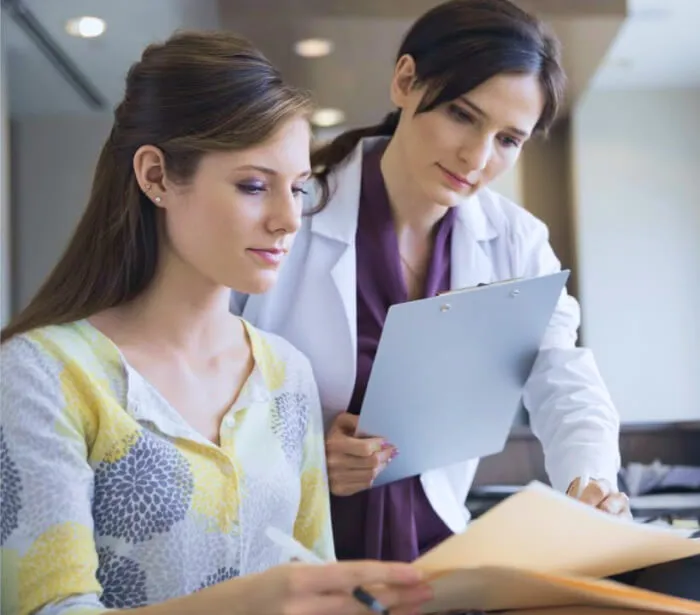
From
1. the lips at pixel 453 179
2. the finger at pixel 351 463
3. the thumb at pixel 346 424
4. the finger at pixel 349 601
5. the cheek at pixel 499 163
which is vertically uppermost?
the cheek at pixel 499 163

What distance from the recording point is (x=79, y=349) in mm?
979

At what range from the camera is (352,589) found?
680 millimetres

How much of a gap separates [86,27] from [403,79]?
261cm

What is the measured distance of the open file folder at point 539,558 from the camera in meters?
0.68

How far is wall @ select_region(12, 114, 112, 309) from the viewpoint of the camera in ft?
15.8

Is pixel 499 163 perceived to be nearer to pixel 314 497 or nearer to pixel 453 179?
pixel 453 179

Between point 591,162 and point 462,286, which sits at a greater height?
point 591,162

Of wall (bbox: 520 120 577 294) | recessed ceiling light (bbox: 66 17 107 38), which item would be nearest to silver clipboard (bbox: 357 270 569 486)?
recessed ceiling light (bbox: 66 17 107 38)

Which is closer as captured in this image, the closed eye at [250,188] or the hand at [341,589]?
the hand at [341,589]

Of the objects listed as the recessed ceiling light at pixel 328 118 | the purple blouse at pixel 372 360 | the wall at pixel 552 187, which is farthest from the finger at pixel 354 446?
the wall at pixel 552 187

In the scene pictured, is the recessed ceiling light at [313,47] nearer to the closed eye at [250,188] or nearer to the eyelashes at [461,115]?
the eyelashes at [461,115]

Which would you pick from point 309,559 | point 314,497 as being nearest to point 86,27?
point 314,497

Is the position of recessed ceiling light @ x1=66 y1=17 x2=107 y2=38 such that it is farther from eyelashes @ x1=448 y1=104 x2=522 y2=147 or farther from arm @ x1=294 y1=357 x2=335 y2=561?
arm @ x1=294 y1=357 x2=335 y2=561

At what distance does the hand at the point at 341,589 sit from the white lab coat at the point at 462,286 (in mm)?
580
